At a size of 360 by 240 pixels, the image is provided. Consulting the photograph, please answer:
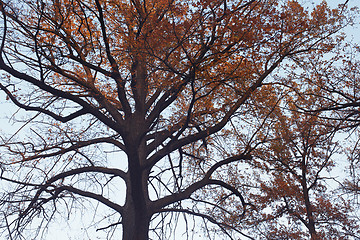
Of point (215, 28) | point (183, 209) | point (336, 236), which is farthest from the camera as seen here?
point (336, 236)

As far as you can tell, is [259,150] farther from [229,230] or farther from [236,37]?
[236,37]

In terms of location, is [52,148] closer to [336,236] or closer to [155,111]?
[155,111]

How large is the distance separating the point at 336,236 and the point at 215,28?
31.2 feet

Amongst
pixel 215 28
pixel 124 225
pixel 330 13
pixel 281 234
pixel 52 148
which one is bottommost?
pixel 124 225

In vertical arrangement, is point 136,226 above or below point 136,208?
below

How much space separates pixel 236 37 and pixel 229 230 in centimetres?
501

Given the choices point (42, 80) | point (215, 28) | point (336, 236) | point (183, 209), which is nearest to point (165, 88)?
point (215, 28)

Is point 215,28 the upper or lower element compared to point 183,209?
upper

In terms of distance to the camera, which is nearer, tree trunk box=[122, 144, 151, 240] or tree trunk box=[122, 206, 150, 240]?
tree trunk box=[122, 144, 151, 240]

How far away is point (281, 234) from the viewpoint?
12.0 meters

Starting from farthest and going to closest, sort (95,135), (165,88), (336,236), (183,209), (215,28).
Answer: (336,236)
(95,135)
(183,209)
(165,88)
(215,28)

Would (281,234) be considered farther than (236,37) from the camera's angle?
Yes

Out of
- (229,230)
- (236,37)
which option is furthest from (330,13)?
(229,230)

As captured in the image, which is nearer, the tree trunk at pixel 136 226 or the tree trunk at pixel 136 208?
the tree trunk at pixel 136 208
